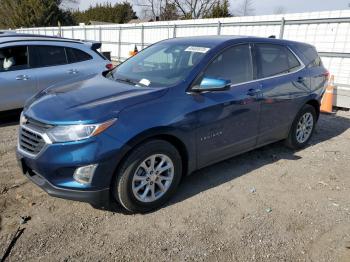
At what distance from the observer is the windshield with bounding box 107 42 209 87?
13.4ft

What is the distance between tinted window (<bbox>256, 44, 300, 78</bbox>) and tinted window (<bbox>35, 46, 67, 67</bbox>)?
13.9 ft

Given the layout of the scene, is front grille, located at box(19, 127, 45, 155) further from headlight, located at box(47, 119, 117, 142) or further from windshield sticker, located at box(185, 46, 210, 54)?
windshield sticker, located at box(185, 46, 210, 54)

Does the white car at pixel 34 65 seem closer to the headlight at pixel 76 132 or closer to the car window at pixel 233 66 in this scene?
the car window at pixel 233 66

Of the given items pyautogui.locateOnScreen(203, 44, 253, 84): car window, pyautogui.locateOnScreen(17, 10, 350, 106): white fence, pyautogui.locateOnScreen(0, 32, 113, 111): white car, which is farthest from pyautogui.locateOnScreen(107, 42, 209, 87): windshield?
pyautogui.locateOnScreen(17, 10, 350, 106): white fence

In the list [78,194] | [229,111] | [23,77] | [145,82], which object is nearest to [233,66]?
[229,111]

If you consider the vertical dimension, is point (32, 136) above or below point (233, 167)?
above

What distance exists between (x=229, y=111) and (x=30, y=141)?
220 cm

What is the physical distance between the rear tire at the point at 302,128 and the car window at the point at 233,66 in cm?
144

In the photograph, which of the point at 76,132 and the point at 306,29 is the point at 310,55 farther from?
the point at 306,29

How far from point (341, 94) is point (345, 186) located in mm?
4975

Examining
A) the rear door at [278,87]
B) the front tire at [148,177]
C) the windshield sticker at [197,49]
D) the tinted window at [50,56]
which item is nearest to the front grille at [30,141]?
the front tire at [148,177]

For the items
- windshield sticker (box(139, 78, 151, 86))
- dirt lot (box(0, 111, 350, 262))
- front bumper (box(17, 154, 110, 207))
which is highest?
windshield sticker (box(139, 78, 151, 86))

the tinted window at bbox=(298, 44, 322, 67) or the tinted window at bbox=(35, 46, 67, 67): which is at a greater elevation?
the tinted window at bbox=(298, 44, 322, 67)

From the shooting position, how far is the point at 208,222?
12.2 feet
